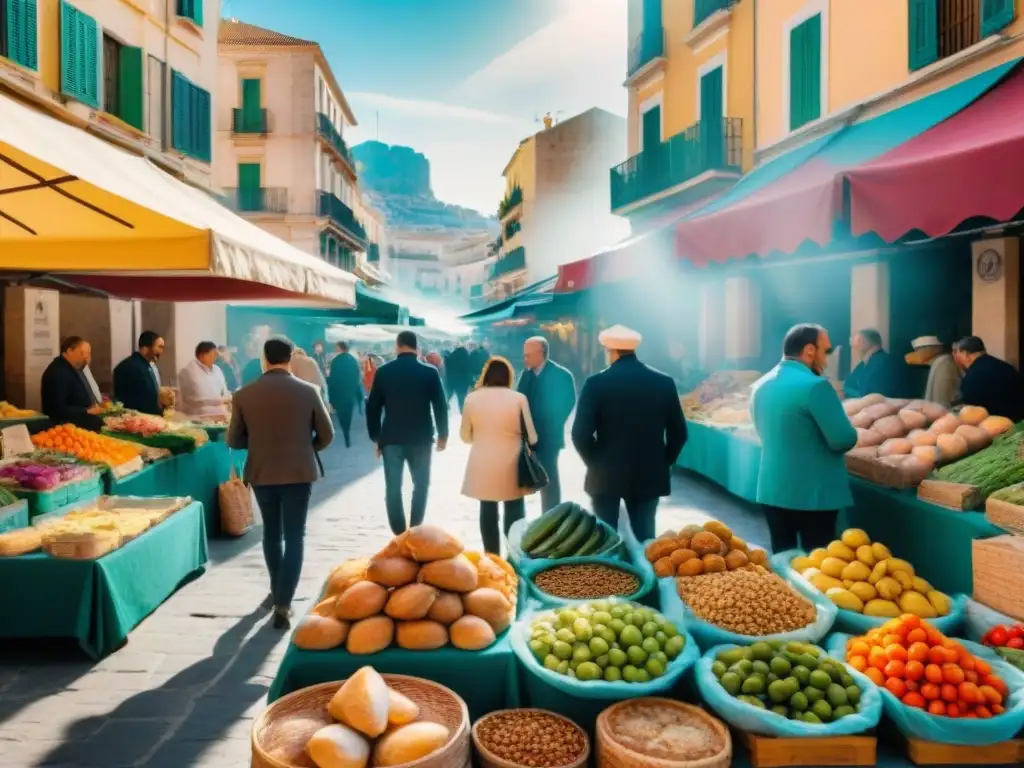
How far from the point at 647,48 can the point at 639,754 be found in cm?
1939

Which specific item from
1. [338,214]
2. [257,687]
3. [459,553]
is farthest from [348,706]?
[338,214]

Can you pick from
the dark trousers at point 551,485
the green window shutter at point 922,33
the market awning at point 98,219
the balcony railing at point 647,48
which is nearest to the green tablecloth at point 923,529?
the dark trousers at point 551,485

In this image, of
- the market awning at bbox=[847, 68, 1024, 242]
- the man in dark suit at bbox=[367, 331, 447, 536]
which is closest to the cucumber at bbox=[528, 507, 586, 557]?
the man in dark suit at bbox=[367, 331, 447, 536]

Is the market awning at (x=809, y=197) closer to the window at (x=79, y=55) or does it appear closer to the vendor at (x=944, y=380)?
the vendor at (x=944, y=380)

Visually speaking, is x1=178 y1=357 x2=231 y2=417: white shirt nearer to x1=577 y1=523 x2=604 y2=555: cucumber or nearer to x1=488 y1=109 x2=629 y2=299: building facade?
x1=577 y1=523 x2=604 y2=555: cucumber

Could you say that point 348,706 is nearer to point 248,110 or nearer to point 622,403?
point 622,403

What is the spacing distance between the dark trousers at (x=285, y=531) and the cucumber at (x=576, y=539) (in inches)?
66.2

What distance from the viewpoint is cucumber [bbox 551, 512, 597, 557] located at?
4789 mm

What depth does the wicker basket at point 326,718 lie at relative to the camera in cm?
273

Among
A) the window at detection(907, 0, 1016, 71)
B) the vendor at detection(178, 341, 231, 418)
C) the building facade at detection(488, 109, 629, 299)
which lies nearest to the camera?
the vendor at detection(178, 341, 231, 418)

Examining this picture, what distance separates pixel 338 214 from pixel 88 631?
1304 inches

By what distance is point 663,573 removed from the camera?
451 centimetres

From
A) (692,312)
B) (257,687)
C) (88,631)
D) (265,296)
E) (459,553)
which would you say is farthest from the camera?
(692,312)

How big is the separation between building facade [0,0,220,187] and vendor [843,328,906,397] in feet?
35.2
